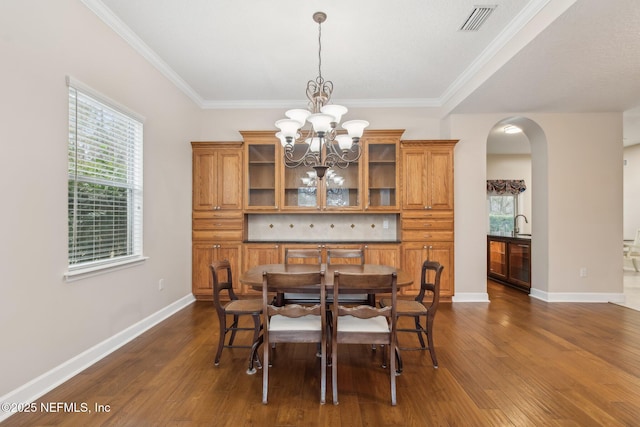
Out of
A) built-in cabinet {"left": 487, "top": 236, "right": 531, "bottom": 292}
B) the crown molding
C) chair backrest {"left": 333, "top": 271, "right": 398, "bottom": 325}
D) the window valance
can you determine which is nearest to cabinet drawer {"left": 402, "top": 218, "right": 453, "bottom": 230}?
built-in cabinet {"left": 487, "top": 236, "right": 531, "bottom": 292}

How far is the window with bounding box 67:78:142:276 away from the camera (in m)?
2.48

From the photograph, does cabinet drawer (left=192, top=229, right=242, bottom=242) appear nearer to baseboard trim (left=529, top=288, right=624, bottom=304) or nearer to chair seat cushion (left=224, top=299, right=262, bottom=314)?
chair seat cushion (left=224, top=299, right=262, bottom=314)

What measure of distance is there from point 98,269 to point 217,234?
1923 mm

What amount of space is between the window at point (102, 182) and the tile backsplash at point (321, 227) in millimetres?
1864

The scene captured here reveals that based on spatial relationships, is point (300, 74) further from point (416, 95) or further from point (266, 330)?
point (266, 330)

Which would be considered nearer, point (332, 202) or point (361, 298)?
point (361, 298)

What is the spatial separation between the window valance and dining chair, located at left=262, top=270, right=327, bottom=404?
23.5ft

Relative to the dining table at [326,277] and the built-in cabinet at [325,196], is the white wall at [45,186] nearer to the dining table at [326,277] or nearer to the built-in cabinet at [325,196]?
the dining table at [326,277]

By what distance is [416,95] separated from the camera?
461 centimetres

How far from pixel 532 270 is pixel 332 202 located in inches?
132

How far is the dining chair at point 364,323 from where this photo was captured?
6.68 ft

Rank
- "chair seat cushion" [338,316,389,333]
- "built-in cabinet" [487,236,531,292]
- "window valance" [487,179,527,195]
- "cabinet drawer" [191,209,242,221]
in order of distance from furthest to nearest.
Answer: "window valance" [487,179,527,195]
"built-in cabinet" [487,236,531,292]
"cabinet drawer" [191,209,242,221]
"chair seat cushion" [338,316,389,333]

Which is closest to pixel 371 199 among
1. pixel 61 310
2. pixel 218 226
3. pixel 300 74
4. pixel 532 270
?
pixel 300 74

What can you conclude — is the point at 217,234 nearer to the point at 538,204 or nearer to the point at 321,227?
the point at 321,227
